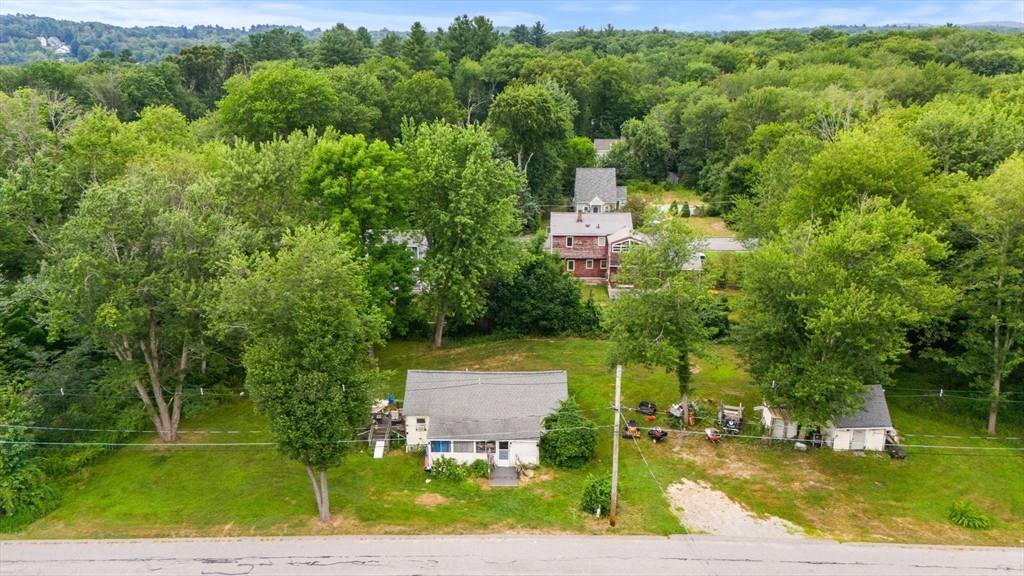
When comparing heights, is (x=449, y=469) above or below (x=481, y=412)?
below

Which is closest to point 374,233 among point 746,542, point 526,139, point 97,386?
point 97,386

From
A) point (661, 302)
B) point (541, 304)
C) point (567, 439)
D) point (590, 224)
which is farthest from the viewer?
point (590, 224)

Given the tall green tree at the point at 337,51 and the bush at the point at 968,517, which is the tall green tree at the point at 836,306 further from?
the tall green tree at the point at 337,51

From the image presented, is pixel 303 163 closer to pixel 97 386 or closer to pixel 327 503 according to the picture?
pixel 97 386

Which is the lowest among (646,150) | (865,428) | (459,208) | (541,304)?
(865,428)

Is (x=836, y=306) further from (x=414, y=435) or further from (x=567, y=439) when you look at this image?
(x=414, y=435)

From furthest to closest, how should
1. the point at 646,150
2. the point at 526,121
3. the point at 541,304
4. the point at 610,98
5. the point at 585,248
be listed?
the point at 610,98
the point at 646,150
the point at 526,121
the point at 585,248
the point at 541,304

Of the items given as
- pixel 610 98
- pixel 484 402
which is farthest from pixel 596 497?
pixel 610 98
